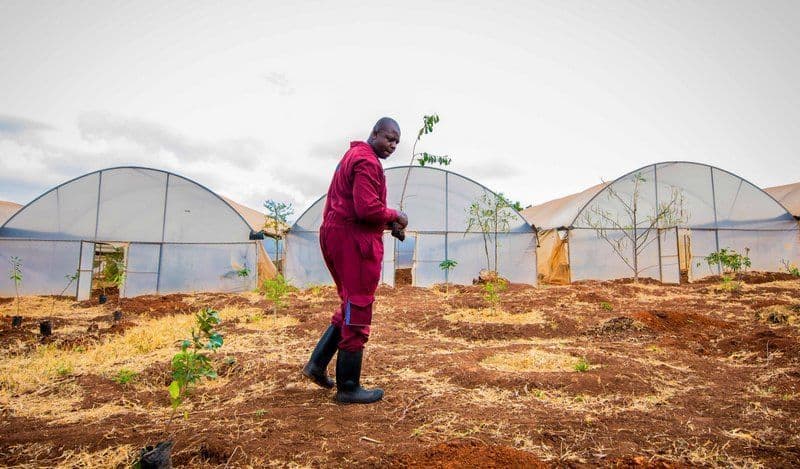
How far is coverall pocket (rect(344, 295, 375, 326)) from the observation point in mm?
2570

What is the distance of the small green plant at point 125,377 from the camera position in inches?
128

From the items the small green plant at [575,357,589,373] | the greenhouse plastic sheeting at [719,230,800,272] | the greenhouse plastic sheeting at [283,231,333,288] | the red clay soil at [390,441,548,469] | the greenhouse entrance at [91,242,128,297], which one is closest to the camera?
the red clay soil at [390,441,548,469]

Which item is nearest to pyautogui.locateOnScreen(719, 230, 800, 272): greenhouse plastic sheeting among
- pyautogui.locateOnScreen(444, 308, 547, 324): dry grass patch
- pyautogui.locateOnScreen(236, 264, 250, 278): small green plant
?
pyautogui.locateOnScreen(444, 308, 547, 324): dry grass patch

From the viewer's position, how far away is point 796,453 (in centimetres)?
192

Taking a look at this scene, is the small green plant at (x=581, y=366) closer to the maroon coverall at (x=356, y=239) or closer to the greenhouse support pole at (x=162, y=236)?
the maroon coverall at (x=356, y=239)

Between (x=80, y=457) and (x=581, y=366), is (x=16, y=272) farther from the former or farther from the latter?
(x=581, y=366)

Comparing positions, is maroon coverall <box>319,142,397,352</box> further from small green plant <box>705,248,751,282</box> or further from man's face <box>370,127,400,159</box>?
small green plant <box>705,248,751,282</box>

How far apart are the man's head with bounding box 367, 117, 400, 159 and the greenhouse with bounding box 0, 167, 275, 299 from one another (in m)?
11.9

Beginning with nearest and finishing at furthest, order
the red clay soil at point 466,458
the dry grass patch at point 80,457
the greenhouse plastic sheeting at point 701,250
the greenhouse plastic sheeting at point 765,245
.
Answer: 1. the red clay soil at point 466,458
2. the dry grass patch at point 80,457
3. the greenhouse plastic sheeting at point 701,250
4. the greenhouse plastic sheeting at point 765,245

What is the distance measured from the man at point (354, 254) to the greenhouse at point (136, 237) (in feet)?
38.9

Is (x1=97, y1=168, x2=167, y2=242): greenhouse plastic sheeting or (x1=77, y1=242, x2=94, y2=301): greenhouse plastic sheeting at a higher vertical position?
(x1=97, y1=168, x2=167, y2=242): greenhouse plastic sheeting

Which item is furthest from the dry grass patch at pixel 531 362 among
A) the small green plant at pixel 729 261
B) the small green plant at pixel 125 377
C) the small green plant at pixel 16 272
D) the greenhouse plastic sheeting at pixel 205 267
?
the greenhouse plastic sheeting at pixel 205 267

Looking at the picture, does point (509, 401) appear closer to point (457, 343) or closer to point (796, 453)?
point (796, 453)

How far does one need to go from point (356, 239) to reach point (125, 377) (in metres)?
2.24
